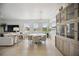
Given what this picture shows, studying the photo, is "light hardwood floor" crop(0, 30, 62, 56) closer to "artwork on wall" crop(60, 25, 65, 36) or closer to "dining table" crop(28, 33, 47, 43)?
"dining table" crop(28, 33, 47, 43)

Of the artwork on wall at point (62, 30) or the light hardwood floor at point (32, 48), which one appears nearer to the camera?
the light hardwood floor at point (32, 48)

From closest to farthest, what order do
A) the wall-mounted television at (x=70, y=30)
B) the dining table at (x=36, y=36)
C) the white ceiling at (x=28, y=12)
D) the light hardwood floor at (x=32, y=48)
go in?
the wall-mounted television at (x=70, y=30), the white ceiling at (x=28, y=12), the light hardwood floor at (x=32, y=48), the dining table at (x=36, y=36)

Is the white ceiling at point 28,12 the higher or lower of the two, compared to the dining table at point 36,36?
higher

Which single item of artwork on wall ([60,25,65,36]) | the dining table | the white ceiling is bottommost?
the dining table

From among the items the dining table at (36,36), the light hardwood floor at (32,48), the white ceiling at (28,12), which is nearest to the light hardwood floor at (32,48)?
the light hardwood floor at (32,48)

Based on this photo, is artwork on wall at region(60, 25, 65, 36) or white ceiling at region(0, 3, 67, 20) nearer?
white ceiling at region(0, 3, 67, 20)

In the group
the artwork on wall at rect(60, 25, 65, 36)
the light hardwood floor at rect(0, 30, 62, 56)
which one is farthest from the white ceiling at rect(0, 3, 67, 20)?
the light hardwood floor at rect(0, 30, 62, 56)

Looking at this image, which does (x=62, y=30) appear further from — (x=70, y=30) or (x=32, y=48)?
(x=32, y=48)

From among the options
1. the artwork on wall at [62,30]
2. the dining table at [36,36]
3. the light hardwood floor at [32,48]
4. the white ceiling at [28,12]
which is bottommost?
the light hardwood floor at [32,48]

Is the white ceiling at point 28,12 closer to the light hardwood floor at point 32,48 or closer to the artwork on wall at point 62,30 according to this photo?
the artwork on wall at point 62,30

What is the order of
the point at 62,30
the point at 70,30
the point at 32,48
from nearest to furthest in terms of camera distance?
the point at 70,30 < the point at 32,48 < the point at 62,30

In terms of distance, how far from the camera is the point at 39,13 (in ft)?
13.4

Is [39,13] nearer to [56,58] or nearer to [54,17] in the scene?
[54,17]

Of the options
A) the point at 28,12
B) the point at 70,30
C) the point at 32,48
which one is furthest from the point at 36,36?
the point at 70,30
